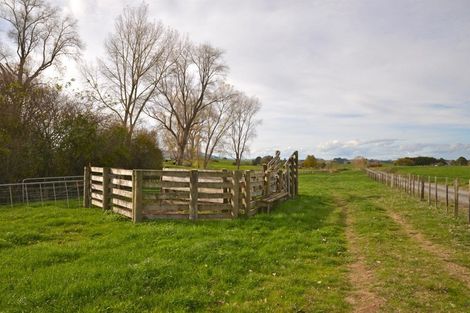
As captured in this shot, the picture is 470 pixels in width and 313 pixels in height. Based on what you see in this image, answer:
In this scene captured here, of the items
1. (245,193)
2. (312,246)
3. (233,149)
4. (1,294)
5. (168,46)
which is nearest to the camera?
(1,294)

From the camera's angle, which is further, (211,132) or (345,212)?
(211,132)

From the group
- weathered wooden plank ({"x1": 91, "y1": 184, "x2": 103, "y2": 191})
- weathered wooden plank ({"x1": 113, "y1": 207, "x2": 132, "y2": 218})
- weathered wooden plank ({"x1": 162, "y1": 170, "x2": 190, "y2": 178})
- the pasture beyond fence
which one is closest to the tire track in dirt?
weathered wooden plank ({"x1": 162, "y1": 170, "x2": 190, "y2": 178})

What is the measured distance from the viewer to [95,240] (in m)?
9.39

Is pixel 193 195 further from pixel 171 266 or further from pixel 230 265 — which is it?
pixel 171 266

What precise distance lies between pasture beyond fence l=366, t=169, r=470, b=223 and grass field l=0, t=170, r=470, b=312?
2.95 m

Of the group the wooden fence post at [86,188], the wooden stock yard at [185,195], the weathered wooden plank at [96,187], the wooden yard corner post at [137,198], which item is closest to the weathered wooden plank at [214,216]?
the wooden stock yard at [185,195]

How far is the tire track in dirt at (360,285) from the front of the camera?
571cm

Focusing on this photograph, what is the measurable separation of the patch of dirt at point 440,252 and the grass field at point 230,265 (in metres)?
0.02

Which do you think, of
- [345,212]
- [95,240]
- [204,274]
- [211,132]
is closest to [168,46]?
[211,132]

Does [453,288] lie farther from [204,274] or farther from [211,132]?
[211,132]

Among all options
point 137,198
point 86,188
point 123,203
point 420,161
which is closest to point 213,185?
point 137,198

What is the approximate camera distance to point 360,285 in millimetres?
6629

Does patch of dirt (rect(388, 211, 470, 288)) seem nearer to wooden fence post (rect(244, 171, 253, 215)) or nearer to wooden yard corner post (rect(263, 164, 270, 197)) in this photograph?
wooden fence post (rect(244, 171, 253, 215))

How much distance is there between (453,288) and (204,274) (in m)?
4.03
